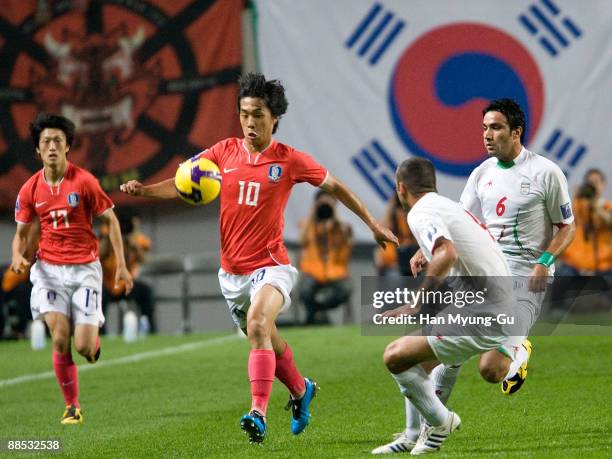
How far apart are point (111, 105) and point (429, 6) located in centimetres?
512

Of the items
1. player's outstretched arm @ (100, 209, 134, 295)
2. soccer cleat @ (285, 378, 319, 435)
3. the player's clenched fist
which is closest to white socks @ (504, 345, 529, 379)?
soccer cleat @ (285, 378, 319, 435)

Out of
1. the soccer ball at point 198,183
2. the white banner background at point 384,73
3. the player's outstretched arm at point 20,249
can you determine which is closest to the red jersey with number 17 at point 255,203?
the soccer ball at point 198,183

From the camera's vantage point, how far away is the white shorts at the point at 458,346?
600 cm

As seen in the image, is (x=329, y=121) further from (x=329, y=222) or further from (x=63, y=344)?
(x=63, y=344)

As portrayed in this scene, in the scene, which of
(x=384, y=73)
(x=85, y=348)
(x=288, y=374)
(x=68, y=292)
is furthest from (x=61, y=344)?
(x=384, y=73)

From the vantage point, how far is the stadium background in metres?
16.8

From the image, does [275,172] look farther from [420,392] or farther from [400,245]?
[400,245]

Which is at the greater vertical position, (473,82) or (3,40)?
(3,40)

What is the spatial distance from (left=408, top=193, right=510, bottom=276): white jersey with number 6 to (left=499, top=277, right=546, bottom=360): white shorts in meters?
0.89

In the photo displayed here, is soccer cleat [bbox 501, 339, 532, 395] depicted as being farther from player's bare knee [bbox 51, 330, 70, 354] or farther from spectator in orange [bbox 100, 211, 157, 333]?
spectator in orange [bbox 100, 211, 157, 333]

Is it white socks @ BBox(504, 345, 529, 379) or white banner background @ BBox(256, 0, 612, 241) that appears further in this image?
white banner background @ BBox(256, 0, 612, 241)

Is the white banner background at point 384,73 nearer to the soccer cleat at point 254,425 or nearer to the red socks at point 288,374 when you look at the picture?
the red socks at point 288,374

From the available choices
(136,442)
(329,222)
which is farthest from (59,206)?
(329,222)

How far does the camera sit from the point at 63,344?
28.3 ft
